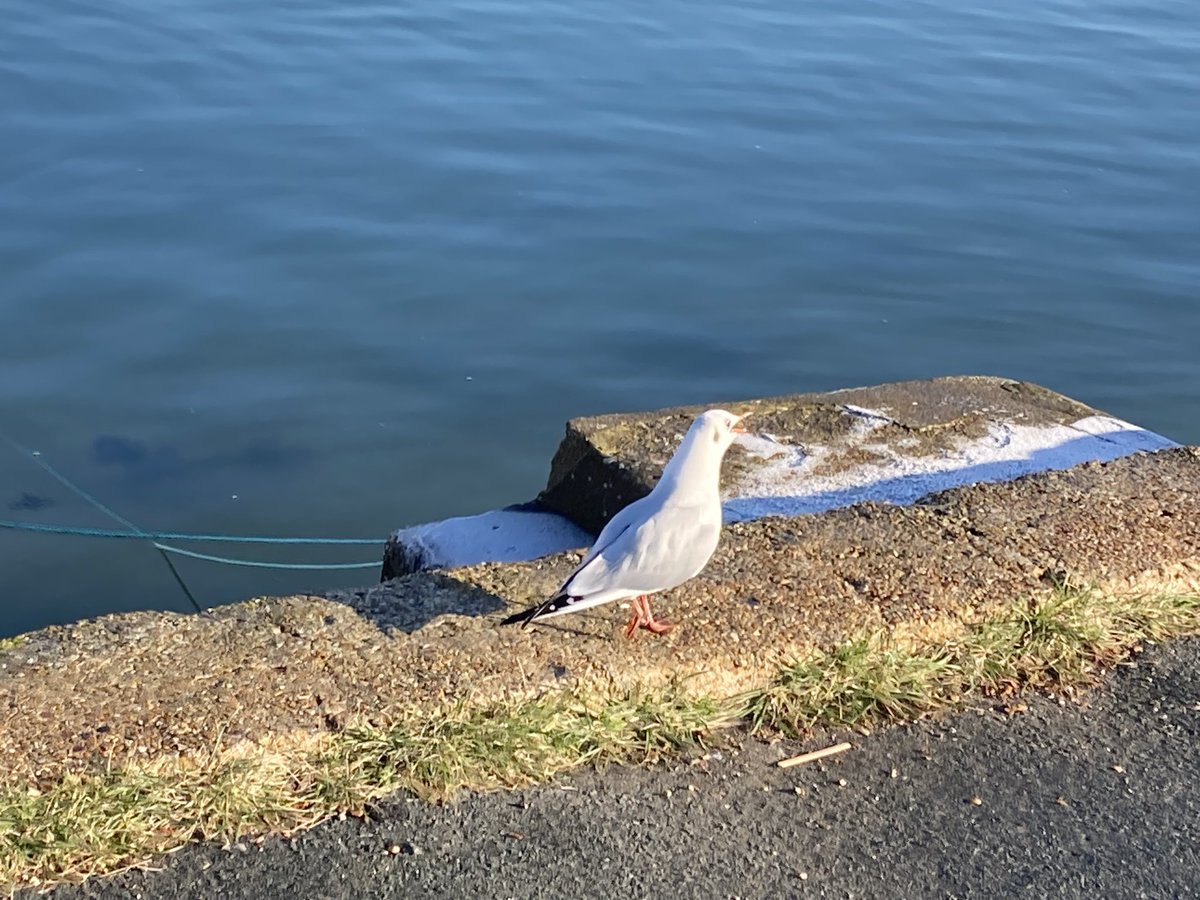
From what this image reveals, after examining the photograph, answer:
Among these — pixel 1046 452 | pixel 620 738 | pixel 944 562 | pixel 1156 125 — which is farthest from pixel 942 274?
pixel 620 738

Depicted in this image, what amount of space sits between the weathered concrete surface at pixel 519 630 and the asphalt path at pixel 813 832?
0.28m

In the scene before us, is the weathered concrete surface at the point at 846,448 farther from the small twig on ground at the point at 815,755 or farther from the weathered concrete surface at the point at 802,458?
the small twig on ground at the point at 815,755

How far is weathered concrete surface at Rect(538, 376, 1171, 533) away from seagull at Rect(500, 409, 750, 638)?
849 millimetres

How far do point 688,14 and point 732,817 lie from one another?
12.0 metres

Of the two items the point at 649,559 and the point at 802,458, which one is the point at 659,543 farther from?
the point at 802,458

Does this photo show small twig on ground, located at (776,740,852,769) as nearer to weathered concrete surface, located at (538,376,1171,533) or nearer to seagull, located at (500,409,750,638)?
seagull, located at (500,409,750,638)

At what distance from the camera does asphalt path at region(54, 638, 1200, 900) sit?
10.3ft

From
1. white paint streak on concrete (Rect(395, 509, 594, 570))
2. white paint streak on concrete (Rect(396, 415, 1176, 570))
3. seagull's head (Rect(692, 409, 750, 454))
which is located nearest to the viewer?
seagull's head (Rect(692, 409, 750, 454))

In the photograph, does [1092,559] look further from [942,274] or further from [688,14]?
[688,14]

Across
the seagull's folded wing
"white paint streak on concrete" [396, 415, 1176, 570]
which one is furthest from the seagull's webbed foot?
"white paint streak on concrete" [396, 415, 1176, 570]

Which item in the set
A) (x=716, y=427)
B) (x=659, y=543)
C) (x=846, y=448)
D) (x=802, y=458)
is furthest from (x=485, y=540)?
(x=659, y=543)

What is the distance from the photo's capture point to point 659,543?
3.71 m

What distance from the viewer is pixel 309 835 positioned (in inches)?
126

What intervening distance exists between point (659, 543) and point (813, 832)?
2.48 feet
